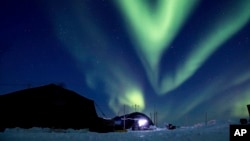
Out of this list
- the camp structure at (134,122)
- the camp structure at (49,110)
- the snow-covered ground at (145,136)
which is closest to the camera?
the snow-covered ground at (145,136)

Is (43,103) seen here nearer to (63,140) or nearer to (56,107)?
(56,107)

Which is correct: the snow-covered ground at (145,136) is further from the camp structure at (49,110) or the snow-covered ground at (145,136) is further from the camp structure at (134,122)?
the camp structure at (134,122)

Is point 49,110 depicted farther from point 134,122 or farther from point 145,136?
point 134,122

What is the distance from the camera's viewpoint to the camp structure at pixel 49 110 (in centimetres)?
4194

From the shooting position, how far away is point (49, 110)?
144 ft

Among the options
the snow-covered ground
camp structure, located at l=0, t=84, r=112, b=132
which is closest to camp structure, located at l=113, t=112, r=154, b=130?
camp structure, located at l=0, t=84, r=112, b=132

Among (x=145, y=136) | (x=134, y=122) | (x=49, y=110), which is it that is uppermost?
(x=49, y=110)

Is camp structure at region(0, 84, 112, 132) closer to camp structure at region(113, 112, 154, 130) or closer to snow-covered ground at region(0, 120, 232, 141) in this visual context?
camp structure at region(113, 112, 154, 130)

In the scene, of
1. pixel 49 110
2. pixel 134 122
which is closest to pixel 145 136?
pixel 49 110

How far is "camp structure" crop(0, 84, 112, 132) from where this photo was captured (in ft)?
138

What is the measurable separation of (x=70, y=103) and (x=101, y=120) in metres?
4.81

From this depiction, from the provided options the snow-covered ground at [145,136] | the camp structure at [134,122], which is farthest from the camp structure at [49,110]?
the snow-covered ground at [145,136]

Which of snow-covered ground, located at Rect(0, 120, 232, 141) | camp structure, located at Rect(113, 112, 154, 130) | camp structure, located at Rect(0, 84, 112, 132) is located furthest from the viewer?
camp structure, located at Rect(113, 112, 154, 130)

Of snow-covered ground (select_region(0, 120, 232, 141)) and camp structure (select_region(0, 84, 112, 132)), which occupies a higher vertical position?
camp structure (select_region(0, 84, 112, 132))
